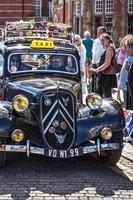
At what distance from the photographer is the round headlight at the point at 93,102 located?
8252 mm

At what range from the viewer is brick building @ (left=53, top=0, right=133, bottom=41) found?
93.0 feet

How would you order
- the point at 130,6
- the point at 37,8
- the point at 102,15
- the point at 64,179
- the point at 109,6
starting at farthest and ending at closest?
the point at 37,8, the point at 102,15, the point at 109,6, the point at 130,6, the point at 64,179

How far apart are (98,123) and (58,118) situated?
23.5 inches

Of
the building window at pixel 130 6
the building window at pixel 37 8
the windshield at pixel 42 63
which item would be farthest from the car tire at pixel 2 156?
the building window at pixel 37 8

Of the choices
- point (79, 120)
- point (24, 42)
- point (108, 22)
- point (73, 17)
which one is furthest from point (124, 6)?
point (79, 120)

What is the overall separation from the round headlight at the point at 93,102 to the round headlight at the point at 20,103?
0.92m

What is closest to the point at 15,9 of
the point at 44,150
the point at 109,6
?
the point at 109,6

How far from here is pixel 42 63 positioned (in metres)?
9.34

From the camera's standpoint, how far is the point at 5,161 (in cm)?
823

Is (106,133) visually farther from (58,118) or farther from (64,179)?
(64,179)

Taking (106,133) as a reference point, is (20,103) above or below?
above

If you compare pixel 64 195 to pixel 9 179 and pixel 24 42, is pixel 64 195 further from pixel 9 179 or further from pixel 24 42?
pixel 24 42

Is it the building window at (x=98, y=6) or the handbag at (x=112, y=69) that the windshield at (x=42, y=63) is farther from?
the building window at (x=98, y=6)

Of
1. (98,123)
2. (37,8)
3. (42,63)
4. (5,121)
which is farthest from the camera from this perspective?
(37,8)
